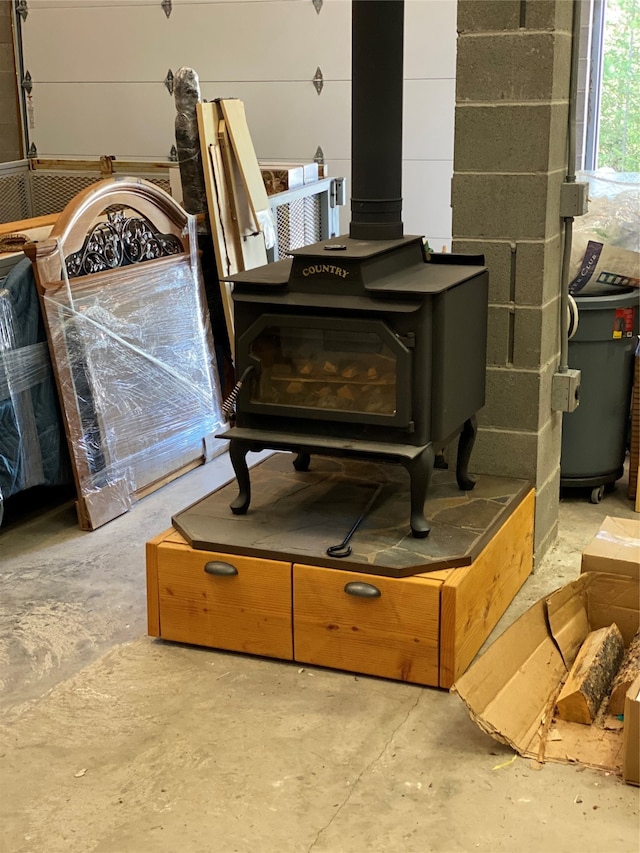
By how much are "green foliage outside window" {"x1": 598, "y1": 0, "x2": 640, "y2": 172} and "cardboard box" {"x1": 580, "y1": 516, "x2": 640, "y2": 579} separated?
2.89 meters

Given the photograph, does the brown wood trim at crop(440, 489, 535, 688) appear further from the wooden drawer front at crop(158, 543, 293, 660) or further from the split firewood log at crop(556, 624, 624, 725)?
the wooden drawer front at crop(158, 543, 293, 660)

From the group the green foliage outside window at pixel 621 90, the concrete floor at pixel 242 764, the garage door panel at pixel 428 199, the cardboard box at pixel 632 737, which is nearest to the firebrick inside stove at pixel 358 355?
the concrete floor at pixel 242 764

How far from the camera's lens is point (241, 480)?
3.10 metres

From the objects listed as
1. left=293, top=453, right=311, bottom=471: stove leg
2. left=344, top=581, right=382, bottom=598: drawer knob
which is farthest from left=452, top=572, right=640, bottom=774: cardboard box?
left=293, top=453, right=311, bottom=471: stove leg

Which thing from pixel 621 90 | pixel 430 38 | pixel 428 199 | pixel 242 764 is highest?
pixel 430 38

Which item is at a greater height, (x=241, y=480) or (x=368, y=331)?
(x=368, y=331)

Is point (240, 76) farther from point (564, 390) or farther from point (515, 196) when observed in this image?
point (564, 390)

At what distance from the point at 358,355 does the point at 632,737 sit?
1229 mm

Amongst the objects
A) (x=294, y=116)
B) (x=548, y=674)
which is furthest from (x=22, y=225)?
(x=548, y=674)

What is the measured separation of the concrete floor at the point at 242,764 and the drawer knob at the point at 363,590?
255 mm

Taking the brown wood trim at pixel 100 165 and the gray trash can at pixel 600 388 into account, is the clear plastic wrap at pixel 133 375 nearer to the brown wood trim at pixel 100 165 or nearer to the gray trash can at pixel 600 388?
the brown wood trim at pixel 100 165

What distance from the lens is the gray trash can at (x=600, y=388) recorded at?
388 cm

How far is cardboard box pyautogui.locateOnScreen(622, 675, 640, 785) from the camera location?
223 cm

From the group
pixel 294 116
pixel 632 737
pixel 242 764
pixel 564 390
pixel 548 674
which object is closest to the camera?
pixel 632 737
